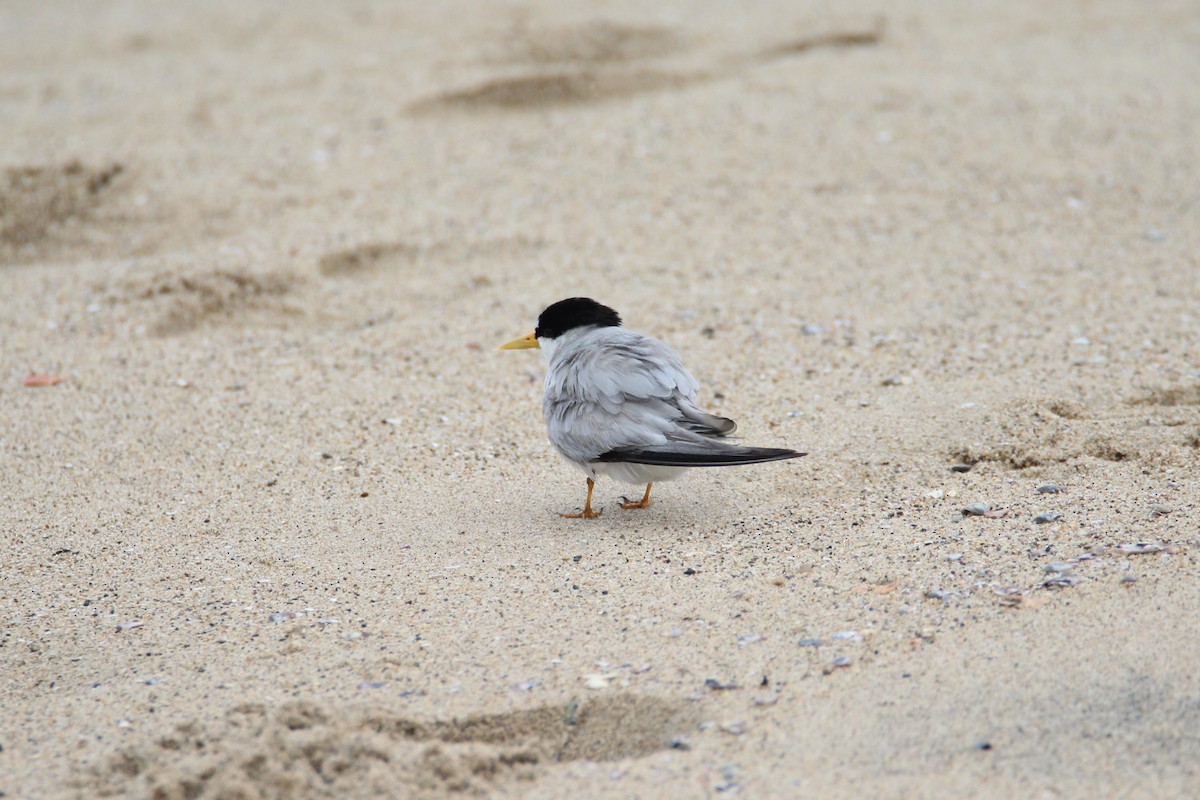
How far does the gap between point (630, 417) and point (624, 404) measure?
64 millimetres

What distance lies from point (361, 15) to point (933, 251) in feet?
17.3

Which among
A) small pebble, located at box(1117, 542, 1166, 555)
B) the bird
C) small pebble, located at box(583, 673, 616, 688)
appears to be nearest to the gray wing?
the bird

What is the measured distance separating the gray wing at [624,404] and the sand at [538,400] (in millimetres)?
314

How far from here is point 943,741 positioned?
7.96 feet

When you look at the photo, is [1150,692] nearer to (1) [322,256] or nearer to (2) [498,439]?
(2) [498,439]

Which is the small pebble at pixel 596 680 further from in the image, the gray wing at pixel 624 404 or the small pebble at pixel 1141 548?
the small pebble at pixel 1141 548

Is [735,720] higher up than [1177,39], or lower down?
lower down

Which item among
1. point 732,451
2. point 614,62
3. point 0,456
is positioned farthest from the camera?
point 614,62

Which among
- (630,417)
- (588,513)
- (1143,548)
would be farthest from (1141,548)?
(588,513)

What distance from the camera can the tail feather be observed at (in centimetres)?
320

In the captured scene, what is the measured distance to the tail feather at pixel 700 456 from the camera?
3.20m

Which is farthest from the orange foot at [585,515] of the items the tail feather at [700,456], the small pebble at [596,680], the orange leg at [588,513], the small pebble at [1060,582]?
the small pebble at [1060,582]

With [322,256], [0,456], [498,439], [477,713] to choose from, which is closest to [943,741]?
[477,713]

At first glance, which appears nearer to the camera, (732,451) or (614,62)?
(732,451)
